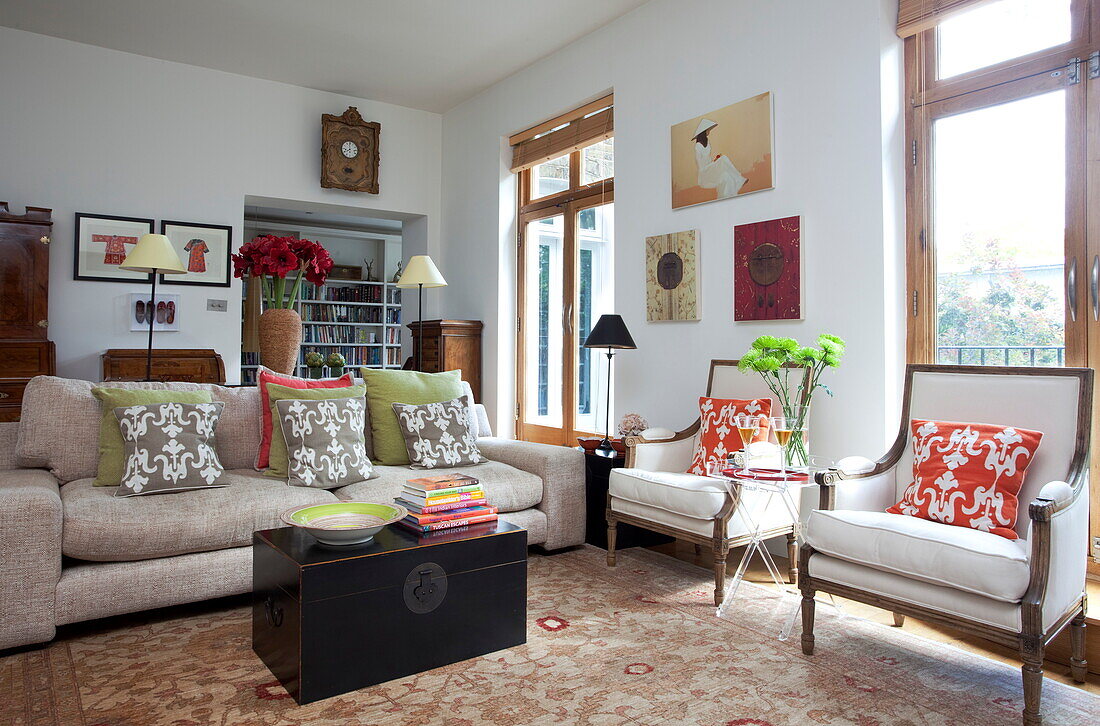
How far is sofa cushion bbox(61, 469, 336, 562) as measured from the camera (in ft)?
8.30

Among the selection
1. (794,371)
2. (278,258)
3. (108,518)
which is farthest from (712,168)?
(108,518)

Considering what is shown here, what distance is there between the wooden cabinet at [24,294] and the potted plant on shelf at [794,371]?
4402mm

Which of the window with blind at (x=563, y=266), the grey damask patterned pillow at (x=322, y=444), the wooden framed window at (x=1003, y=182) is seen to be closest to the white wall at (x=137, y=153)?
the window with blind at (x=563, y=266)

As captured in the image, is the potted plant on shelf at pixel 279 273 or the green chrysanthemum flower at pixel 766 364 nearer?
the green chrysanthemum flower at pixel 766 364

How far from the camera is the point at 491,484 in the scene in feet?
11.4

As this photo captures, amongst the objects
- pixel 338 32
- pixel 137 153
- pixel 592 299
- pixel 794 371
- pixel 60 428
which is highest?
pixel 338 32

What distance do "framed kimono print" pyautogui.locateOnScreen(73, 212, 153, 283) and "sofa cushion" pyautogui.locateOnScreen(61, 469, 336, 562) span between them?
295 cm

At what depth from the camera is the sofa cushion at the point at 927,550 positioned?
2039 millimetres

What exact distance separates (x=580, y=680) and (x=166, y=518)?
1.59 meters

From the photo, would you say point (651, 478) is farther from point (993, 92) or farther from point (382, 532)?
point (993, 92)

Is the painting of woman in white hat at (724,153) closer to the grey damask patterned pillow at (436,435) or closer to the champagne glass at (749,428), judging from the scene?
the champagne glass at (749,428)

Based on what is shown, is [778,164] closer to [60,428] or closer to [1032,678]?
[1032,678]

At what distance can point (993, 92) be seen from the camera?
3.14m

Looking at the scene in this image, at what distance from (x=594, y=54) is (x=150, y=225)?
3528 millimetres
